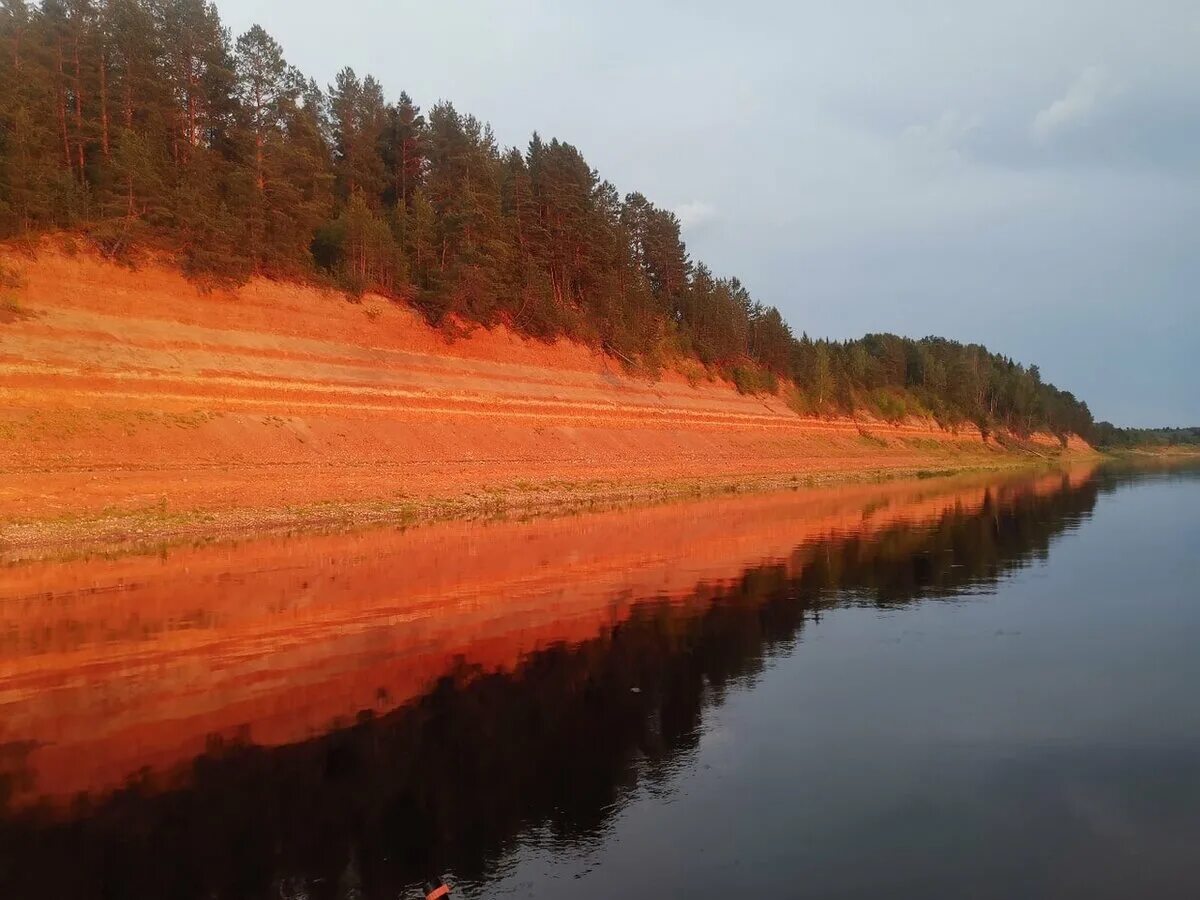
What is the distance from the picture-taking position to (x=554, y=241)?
229 feet

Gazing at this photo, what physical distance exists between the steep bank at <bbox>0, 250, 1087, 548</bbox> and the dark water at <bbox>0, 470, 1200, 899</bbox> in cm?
1989

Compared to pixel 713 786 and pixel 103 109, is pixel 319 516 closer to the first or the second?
Result: pixel 713 786

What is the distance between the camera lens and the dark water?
629 centimetres

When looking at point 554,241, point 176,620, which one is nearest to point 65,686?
point 176,620

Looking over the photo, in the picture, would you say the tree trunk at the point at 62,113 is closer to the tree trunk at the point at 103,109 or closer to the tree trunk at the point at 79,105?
the tree trunk at the point at 79,105

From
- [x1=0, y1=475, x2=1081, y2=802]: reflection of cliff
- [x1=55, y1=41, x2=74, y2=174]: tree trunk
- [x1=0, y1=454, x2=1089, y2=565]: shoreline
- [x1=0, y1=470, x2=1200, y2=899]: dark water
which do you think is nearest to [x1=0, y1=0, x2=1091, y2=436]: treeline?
[x1=55, y1=41, x2=74, y2=174]: tree trunk

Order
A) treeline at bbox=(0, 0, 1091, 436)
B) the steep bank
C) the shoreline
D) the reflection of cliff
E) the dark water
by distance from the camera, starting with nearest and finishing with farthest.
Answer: the dark water → the reflection of cliff → the shoreline → the steep bank → treeline at bbox=(0, 0, 1091, 436)

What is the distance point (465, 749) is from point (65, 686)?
628 centimetres

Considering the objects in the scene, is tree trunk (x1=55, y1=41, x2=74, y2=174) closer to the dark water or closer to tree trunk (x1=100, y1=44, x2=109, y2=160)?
tree trunk (x1=100, y1=44, x2=109, y2=160)

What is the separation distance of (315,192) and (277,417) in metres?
23.1

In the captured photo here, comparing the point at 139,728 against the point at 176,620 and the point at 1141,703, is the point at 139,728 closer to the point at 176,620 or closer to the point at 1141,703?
the point at 176,620

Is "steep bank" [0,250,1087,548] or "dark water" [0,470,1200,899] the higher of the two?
"steep bank" [0,250,1087,548]

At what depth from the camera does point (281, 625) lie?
14.6 m

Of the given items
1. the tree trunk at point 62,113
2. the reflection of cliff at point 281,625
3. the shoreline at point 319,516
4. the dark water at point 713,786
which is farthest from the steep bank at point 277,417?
the dark water at point 713,786
